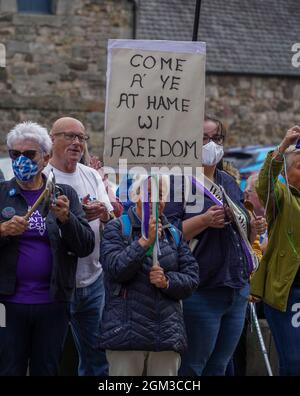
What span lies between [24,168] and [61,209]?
32cm

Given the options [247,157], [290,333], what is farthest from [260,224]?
[247,157]

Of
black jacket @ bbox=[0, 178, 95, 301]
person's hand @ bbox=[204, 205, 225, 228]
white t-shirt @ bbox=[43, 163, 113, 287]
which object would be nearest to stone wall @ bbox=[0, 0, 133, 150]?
white t-shirt @ bbox=[43, 163, 113, 287]

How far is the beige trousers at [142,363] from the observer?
562 centimetres

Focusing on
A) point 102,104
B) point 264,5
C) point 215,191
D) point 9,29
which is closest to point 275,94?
point 264,5

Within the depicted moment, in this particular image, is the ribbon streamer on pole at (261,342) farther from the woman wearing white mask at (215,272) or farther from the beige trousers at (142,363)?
the beige trousers at (142,363)

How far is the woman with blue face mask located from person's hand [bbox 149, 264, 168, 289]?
440 millimetres

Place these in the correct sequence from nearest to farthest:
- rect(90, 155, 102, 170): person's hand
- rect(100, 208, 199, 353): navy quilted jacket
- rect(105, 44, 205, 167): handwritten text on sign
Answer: rect(100, 208, 199, 353): navy quilted jacket, rect(105, 44, 205, 167): handwritten text on sign, rect(90, 155, 102, 170): person's hand

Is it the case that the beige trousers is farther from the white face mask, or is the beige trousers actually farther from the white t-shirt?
the white face mask

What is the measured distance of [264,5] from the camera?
2562 centimetres

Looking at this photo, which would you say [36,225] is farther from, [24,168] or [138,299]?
[138,299]

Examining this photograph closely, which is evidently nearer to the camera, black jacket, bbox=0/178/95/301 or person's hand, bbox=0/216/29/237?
person's hand, bbox=0/216/29/237

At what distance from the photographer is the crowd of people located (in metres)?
5.60
